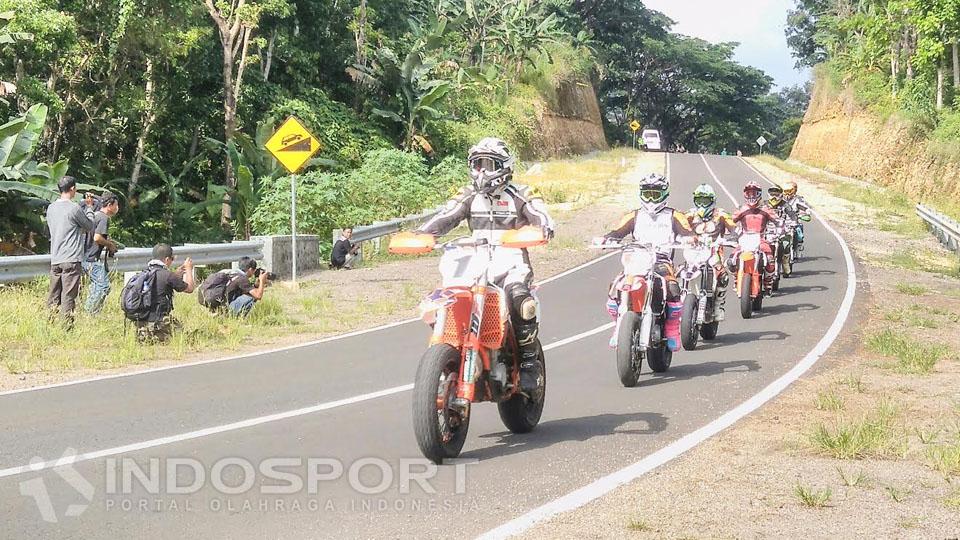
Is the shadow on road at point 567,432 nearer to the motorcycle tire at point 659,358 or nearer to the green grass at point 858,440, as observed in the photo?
the green grass at point 858,440

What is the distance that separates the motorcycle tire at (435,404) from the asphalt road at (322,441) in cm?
16

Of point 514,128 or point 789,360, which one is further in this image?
point 514,128

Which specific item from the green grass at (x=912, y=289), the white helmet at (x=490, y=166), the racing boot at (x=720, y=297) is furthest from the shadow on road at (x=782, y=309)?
the white helmet at (x=490, y=166)

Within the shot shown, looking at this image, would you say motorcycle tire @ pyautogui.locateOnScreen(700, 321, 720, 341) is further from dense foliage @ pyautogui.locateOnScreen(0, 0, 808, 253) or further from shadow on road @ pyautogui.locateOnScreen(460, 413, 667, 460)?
Answer: dense foliage @ pyautogui.locateOnScreen(0, 0, 808, 253)

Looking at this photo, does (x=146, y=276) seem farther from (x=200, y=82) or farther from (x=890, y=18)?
(x=890, y=18)


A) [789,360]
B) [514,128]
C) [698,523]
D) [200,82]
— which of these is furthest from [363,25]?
[698,523]

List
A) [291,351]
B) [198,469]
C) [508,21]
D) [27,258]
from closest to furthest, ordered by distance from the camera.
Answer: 1. [198,469]
2. [291,351]
3. [27,258]
4. [508,21]

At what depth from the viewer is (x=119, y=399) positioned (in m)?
10.1

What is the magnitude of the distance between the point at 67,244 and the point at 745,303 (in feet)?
30.7

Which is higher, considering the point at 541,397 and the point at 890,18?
the point at 890,18

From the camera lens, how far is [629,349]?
10742mm

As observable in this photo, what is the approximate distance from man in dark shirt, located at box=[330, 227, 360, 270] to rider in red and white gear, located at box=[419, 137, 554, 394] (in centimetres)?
1444

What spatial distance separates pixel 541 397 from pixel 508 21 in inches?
2079

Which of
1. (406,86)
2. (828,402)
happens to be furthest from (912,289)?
(406,86)
